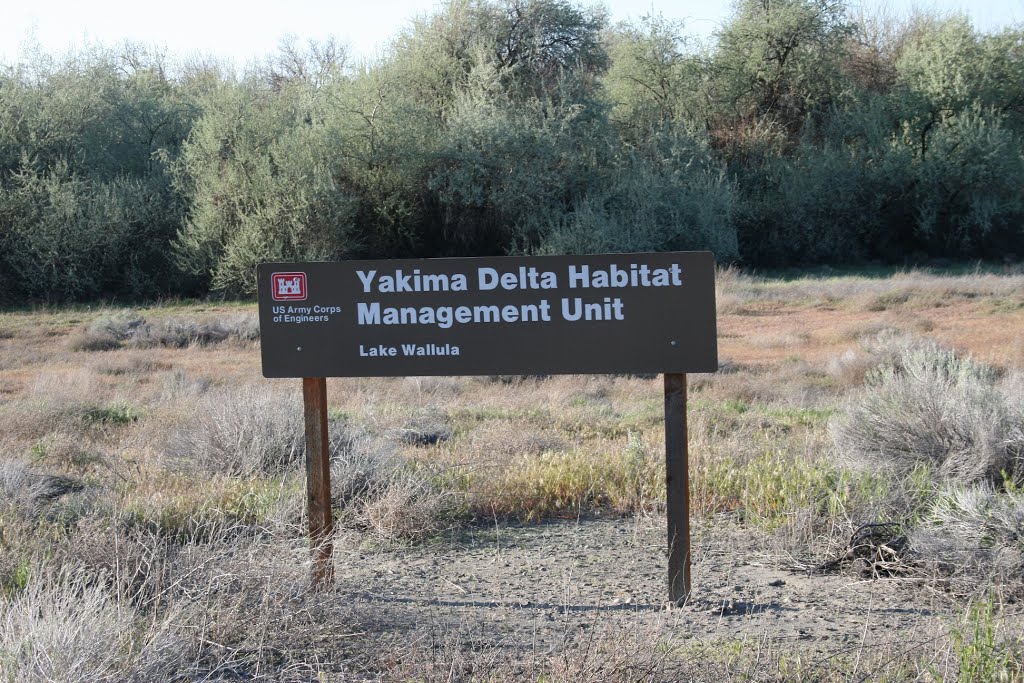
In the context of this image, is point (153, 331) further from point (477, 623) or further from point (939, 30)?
point (939, 30)

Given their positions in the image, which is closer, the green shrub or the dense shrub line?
the green shrub

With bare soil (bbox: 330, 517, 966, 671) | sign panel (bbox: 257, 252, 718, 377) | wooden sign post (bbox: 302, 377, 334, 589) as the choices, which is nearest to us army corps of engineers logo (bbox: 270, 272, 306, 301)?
sign panel (bbox: 257, 252, 718, 377)

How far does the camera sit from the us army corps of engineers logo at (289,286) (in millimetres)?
4285

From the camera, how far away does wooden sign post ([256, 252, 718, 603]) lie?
405 cm

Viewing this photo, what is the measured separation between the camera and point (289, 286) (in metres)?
4.29

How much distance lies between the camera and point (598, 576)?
175 inches

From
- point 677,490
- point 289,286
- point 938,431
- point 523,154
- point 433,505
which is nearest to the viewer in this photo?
point 677,490

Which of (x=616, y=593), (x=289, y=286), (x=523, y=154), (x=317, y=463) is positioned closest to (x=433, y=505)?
(x=317, y=463)

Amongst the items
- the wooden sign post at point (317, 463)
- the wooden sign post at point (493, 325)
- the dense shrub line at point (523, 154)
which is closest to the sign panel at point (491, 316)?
the wooden sign post at point (493, 325)

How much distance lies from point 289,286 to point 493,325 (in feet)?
2.98

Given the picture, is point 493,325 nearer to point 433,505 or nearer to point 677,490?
point 677,490

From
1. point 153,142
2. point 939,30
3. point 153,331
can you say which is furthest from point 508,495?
point 939,30

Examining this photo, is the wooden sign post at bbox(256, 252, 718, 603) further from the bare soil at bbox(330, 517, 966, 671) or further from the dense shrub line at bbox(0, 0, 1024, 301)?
the dense shrub line at bbox(0, 0, 1024, 301)

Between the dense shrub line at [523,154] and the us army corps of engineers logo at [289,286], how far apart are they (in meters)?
23.9
